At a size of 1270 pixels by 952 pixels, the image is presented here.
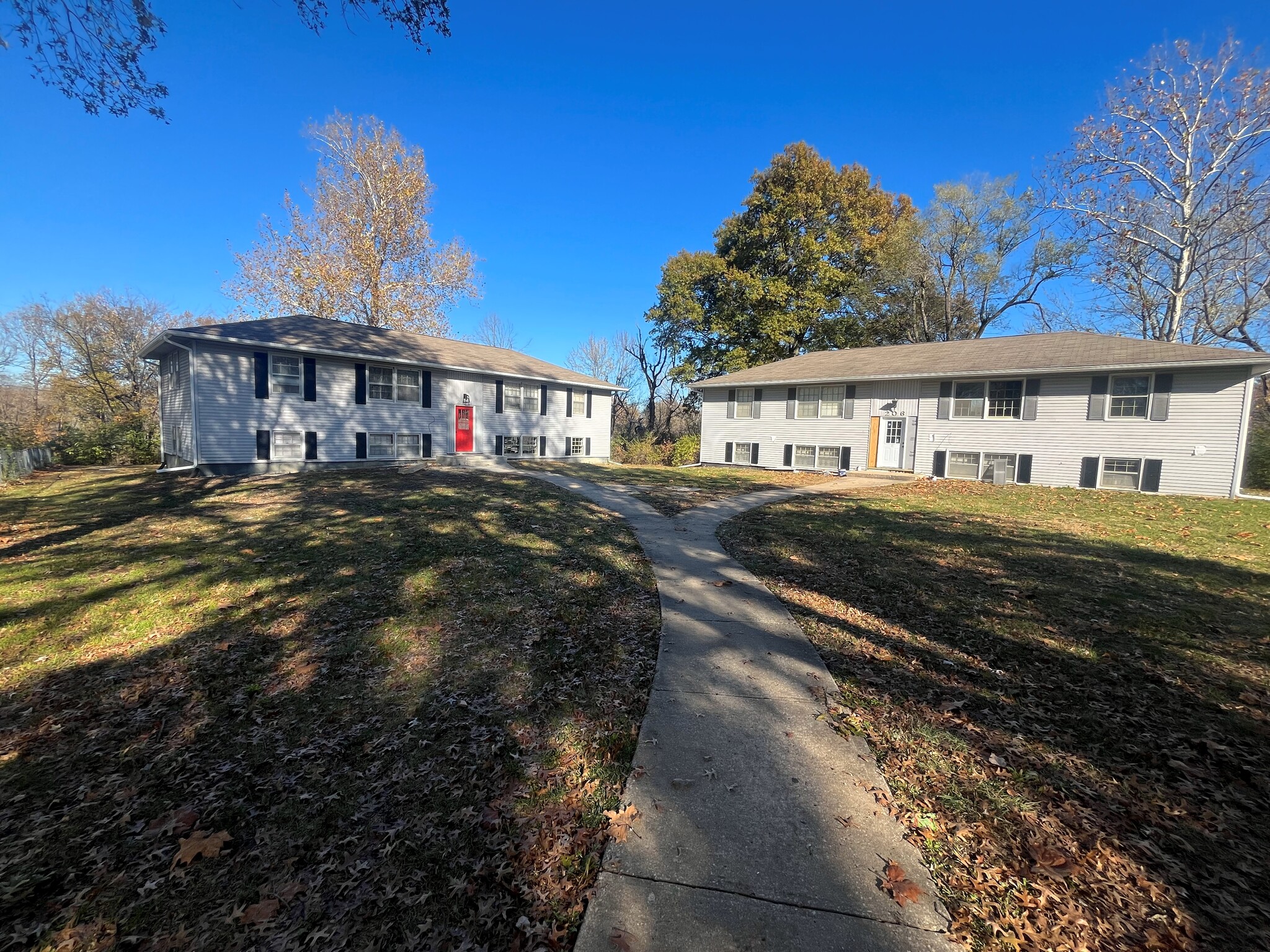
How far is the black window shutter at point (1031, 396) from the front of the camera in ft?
55.7

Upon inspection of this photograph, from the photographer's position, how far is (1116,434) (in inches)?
626

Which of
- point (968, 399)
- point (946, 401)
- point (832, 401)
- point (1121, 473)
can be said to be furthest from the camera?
point (832, 401)

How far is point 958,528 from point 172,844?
10.7 meters

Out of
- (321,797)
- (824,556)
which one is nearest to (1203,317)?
(824,556)

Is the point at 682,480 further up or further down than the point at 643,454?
further down

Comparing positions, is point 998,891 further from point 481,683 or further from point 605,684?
point 481,683

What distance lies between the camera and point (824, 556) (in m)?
7.41

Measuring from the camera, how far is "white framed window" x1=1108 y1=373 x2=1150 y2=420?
1546 cm

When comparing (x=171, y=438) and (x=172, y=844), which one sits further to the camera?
(x=171, y=438)

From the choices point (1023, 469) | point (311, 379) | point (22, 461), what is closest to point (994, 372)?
point (1023, 469)

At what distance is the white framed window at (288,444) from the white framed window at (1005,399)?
74.3ft

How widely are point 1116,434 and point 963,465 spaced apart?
13.3 ft

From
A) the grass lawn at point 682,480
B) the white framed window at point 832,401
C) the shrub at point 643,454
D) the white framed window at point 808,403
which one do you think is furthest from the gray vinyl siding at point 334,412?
the white framed window at point 832,401

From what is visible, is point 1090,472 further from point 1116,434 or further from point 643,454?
point 643,454
